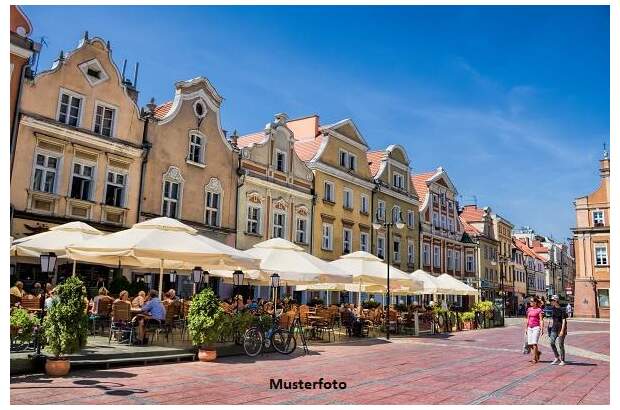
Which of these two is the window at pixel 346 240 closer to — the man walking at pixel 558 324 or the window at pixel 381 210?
the window at pixel 381 210

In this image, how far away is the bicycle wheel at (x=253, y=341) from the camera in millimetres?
13025

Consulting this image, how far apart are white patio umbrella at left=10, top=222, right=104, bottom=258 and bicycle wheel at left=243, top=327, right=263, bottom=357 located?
4905 millimetres

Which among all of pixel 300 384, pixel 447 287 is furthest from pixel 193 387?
pixel 447 287

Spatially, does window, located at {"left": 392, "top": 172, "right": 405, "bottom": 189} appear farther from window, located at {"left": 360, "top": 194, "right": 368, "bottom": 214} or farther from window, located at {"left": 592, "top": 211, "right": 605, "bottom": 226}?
window, located at {"left": 592, "top": 211, "right": 605, "bottom": 226}

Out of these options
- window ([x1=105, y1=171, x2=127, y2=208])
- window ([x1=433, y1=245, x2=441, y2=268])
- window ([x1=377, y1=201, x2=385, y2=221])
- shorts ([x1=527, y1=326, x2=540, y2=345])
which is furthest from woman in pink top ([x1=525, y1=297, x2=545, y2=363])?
window ([x1=433, y1=245, x2=441, y2=268])

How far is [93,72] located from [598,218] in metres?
49.4

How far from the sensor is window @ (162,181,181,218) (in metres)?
21.1

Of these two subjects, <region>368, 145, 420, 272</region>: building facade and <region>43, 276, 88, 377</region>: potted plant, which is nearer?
<region>43, 276, 88, 377</region>: potted plant

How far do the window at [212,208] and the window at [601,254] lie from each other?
43073 mm

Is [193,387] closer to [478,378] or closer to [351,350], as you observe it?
[478,378]

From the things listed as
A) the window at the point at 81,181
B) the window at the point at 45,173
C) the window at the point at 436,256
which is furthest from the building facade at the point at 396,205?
the window at the point at 45,173

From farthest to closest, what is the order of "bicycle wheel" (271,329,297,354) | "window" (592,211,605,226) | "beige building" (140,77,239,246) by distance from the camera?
"window" (592,211,605,226) → "beige building" (140,77,239,246) → "bicycle wheel" (271,329,297,354)

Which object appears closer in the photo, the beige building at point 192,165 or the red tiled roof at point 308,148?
the beige building at point 192,165

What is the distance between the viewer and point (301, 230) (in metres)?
28.2
